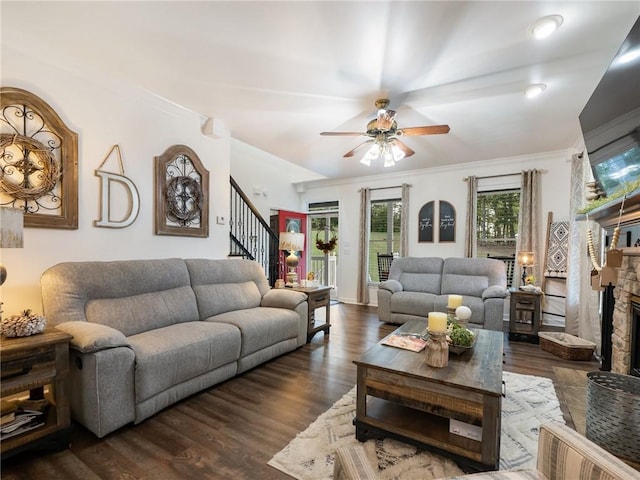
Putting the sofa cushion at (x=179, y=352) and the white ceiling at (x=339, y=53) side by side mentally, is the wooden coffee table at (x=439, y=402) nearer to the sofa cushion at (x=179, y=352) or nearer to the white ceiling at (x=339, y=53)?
the sofa cushion at (x=179, y=352)

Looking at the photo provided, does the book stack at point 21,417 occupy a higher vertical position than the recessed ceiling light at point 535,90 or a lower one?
lower

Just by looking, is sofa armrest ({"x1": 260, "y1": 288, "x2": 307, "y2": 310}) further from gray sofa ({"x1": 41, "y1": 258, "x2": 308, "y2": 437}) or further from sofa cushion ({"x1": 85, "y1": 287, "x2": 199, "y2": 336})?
sofa cushion ({"x1": 85, "y1": 287, "x2": 199, "y2": 336})

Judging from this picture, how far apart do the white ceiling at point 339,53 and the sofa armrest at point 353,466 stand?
2314 mm

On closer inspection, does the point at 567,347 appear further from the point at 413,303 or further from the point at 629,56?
the point at 629,56

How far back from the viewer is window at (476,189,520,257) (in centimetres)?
505

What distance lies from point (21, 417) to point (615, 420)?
10.9 feet

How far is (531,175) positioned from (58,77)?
5.99m

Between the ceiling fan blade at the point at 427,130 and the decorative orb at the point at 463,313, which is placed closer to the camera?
the decorative orb at the point at 463,313

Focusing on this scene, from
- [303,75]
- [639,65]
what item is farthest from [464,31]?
[303,75]

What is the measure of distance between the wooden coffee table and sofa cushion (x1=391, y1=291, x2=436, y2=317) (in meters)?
2.28

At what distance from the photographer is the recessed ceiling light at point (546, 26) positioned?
6.13ft

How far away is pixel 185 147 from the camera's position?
137 inches

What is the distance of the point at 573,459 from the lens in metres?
1.02

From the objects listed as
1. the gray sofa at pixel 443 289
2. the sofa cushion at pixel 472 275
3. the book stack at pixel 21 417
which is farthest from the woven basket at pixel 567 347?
the book stack at pixel 21 417
